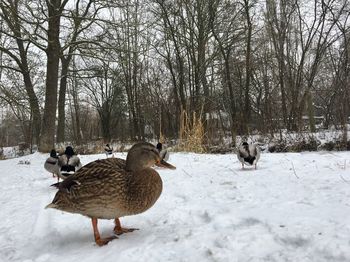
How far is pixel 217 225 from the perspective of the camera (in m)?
3.14

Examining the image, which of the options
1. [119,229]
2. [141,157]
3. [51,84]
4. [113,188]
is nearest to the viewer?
[113,188]

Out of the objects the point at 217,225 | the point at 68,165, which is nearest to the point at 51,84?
the point at 68,165

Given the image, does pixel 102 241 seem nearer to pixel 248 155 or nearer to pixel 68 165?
pixel 68 165

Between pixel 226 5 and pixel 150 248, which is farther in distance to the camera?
pixel 226 5

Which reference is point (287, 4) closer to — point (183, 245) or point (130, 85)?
point (130, 85)

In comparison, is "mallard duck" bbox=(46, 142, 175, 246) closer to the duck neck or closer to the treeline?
the duck neck

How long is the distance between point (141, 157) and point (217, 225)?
85 cm

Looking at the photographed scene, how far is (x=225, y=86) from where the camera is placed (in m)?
23.4

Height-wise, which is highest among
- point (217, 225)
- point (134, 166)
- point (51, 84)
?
point (51, 84)

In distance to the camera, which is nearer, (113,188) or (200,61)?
(113,188)

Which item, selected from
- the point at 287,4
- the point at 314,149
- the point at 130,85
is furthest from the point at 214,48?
the point at 314,149

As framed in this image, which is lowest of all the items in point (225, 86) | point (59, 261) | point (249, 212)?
point (59, 261)

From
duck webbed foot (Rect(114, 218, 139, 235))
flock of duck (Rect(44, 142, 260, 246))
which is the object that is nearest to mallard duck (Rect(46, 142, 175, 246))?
flock of duck (Rect(44, 142, 260, 246))

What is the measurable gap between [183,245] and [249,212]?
83 centimetres
